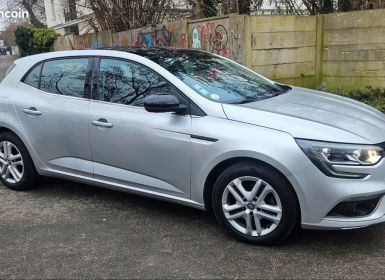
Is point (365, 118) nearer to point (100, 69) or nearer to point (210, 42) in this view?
point (100, 69)

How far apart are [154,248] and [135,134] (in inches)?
39.3

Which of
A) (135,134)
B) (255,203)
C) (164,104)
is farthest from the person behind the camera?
(135,134)

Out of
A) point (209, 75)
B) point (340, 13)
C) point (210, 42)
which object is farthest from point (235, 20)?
point (209, 75)

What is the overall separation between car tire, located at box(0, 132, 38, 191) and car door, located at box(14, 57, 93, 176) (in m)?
0.23

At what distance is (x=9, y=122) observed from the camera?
16.6 feet

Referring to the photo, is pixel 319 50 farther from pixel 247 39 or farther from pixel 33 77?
pixel 33 77

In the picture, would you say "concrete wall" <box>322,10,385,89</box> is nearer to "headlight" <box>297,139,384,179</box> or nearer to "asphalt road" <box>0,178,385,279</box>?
"asphalt road" <box>0,178,385,279</box>

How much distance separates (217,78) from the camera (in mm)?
4379

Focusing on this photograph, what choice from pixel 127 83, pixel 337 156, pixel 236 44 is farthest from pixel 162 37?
pixel 337 156

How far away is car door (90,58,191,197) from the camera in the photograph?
12.9 ft

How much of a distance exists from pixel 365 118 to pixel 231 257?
1.57 meters

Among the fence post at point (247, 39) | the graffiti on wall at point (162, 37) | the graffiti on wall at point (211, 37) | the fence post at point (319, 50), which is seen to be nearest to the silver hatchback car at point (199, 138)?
the fence post at point (247, 39)

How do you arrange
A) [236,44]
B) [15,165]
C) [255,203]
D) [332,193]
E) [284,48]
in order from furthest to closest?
[284,48]
[236,44]
[15,165]
[255,203]
[332,193]

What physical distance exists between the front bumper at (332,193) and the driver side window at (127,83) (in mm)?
1406
